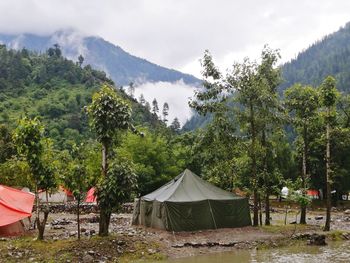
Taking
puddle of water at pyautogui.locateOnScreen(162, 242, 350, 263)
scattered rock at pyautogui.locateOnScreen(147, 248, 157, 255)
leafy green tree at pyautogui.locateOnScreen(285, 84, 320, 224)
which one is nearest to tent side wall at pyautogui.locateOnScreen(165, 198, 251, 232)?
leafy green tree at pyautogui.locateOnScreen(285, 84, 320, 224)

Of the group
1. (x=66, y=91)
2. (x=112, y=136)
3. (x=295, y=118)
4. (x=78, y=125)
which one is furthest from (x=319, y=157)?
(x=66, y=91)

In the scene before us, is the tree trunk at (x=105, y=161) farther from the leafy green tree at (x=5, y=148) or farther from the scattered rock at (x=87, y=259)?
the leafy green tree at (x=5, y=148)

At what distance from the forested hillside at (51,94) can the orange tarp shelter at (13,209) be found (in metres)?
89.8

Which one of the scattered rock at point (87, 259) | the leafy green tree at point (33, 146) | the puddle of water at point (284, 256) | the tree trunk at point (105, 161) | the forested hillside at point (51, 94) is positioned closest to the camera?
the scattered rock at point (87, 259)

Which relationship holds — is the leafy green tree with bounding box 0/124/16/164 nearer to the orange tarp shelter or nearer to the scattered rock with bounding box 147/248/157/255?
the orange tarp shelter

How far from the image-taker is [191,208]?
28750 mm

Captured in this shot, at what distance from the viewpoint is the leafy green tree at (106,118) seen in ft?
74.8

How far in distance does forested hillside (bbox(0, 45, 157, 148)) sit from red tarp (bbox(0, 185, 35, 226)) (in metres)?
89.7

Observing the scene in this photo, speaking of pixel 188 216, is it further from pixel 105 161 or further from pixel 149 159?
pixel 149 159

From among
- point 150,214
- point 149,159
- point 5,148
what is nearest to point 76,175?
point 150,214

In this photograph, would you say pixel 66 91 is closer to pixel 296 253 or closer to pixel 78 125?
pixel 78 125

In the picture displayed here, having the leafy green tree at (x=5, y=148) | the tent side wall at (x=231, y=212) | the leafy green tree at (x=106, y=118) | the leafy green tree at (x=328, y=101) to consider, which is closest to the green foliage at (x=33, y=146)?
the leafy green tree at (x=106, y=118)

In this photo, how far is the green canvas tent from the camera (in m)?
28.5

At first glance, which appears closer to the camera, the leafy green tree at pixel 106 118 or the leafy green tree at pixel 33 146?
the leafy green tree at pixel 33 146
